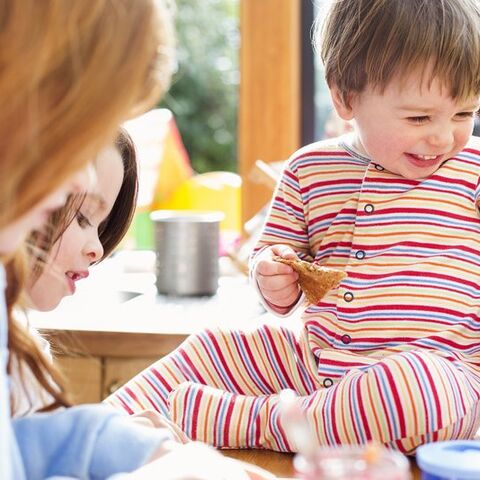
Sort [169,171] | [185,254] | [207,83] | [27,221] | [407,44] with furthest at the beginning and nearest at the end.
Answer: [207,83], [169,171], [185,254], [407,44], [27,221]

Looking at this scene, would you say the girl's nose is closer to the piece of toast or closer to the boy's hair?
A: the piece of toast

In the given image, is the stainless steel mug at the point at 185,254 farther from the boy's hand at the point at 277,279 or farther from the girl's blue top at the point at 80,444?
the girl's blue top at the point at 80,444

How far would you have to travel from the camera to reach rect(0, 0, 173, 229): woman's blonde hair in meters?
0.85

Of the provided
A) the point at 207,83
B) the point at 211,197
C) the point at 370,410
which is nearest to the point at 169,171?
the point at 211,197

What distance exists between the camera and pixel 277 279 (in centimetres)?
140

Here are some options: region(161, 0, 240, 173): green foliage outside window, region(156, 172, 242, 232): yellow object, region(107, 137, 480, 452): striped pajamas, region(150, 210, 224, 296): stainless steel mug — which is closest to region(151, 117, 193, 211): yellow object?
region(156, 172, 242, 232): yellow object

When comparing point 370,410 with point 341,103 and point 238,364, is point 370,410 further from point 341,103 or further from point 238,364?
point 341,103

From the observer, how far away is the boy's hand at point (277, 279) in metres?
1.40

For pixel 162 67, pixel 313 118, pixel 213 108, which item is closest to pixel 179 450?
pixel 162 67

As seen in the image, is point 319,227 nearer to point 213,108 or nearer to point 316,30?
point 316,30

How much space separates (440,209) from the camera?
4.62 ft

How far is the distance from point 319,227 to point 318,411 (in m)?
0.29

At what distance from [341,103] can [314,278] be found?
0.26 meters

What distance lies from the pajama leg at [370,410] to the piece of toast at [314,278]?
0.12 metres
